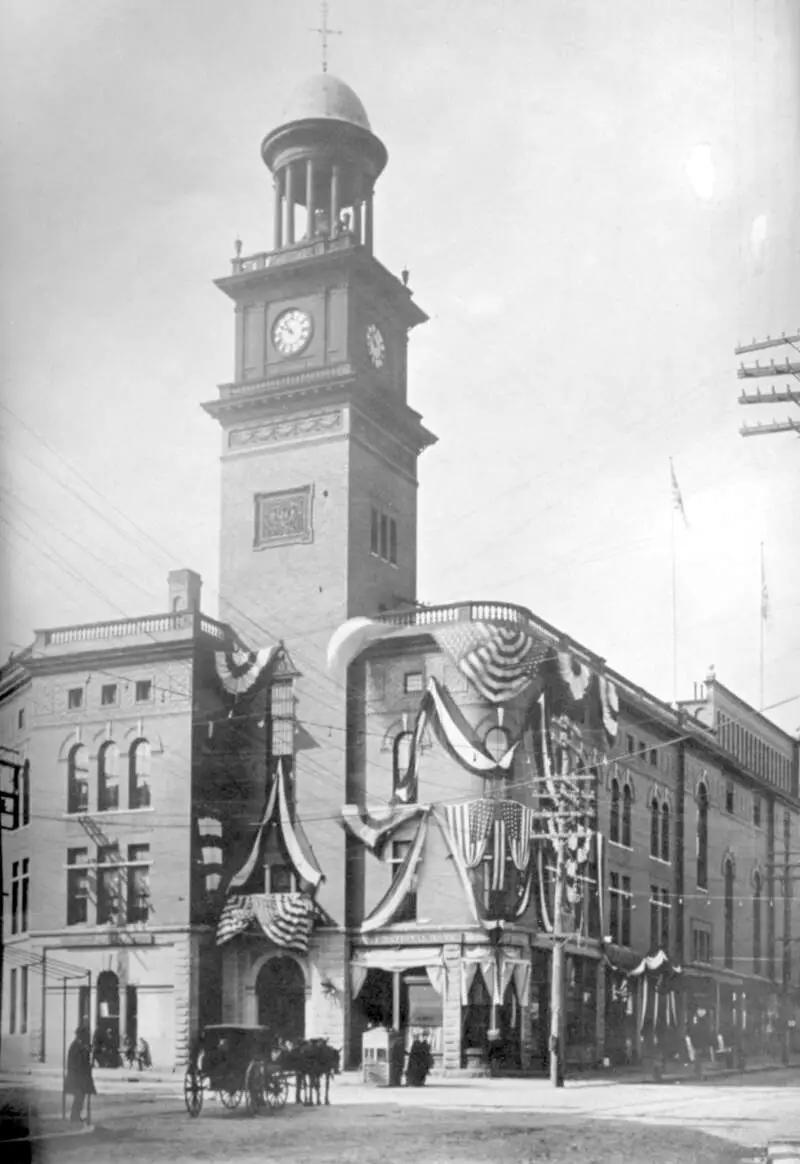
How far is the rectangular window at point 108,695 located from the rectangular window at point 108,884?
2032 mm

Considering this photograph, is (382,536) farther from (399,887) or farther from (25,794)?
(25,794)

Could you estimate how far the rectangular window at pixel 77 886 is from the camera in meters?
23.9

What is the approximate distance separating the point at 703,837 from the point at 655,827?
15.8 ft

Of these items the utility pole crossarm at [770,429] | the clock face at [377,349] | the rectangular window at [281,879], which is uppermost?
the clock face at [377,349]

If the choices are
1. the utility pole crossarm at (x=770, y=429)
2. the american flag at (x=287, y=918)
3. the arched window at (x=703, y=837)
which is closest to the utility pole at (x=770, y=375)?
the utility pole crossarm at (x=770, y=429)

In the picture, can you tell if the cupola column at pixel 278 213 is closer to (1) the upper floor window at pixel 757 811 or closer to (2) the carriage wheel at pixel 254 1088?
(2) the carriage wheel at pixel 254 1088

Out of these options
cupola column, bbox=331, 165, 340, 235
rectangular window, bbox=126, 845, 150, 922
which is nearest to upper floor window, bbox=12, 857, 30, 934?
rectangular window, bbox=126, 845, 150, 922

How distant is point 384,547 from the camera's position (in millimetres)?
35781

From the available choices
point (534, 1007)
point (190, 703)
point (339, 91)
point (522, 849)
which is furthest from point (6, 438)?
point (534, 1007)

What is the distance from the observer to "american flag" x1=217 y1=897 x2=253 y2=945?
90.2 feet

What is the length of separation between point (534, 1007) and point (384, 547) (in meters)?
10.0

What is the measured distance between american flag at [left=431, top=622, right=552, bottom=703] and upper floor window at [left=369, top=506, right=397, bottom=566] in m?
3.06

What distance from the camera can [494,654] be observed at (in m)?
32.4

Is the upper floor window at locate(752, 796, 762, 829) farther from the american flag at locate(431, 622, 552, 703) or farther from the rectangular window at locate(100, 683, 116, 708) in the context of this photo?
the rectangular window at locate(100, 683, 116, 708)
